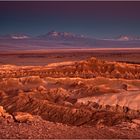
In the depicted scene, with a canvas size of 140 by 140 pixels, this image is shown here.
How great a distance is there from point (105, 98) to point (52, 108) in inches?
97.5

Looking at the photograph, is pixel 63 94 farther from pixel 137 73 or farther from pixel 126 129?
pixel 137 73

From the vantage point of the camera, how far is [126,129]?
10086 millimetres

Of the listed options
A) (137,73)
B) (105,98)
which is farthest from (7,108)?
(137,73)

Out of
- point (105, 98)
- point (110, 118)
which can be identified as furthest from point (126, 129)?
point (105, 98)

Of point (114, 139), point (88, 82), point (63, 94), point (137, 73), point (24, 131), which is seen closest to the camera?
point (114, 139)

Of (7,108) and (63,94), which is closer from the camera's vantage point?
(7,108)

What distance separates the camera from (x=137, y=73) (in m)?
29.9

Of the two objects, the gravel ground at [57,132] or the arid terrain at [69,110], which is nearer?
the gravel ground at [57,132]

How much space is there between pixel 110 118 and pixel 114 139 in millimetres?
5827

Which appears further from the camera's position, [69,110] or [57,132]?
[69,110]

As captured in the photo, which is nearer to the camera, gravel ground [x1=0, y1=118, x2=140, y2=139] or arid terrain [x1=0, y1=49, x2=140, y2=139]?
gravel ground [x1=0, y1=118, x2=140, y2=139]

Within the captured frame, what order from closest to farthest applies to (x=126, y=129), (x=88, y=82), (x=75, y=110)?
1. (x=126, y=129)
2. (x=75, y=110)
3. (x=88, y=82)

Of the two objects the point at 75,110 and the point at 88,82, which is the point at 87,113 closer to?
the point at 75,110

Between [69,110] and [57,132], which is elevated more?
[57,132]
